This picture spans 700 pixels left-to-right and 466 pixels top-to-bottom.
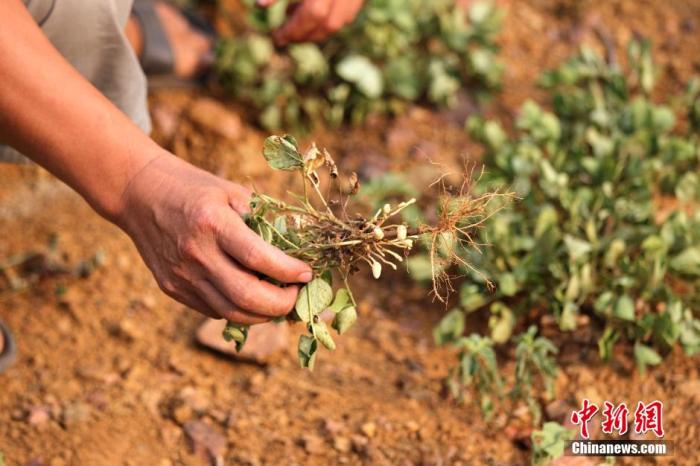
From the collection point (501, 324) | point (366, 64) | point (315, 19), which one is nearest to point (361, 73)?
point (366, 64)

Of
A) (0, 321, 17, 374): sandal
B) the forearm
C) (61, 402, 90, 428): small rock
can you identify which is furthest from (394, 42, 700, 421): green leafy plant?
(0, 321, 17, 374): sandal

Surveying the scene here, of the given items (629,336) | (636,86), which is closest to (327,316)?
(629,336)

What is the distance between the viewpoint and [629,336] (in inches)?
72.2

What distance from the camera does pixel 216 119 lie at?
8.62 ft

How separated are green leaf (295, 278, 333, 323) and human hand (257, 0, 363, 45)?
0.85 metres

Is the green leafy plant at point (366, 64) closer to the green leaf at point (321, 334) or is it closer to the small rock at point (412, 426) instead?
the small rock at point (412, 426)

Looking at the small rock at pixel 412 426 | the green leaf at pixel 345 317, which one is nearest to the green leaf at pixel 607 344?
the small rock at pixel 412 426

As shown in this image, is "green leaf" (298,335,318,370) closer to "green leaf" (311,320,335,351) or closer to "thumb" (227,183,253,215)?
"green leaf" (311,320,335,351)

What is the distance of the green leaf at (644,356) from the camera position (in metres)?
→ 1.74

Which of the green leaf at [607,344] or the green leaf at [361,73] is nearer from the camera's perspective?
the green leaf at [607,344]

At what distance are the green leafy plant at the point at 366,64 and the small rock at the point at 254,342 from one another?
86 cm

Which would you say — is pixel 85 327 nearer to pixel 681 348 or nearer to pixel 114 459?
pixel 114 459

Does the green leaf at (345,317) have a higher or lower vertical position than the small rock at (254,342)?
lower

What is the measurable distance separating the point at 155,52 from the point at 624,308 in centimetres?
162
